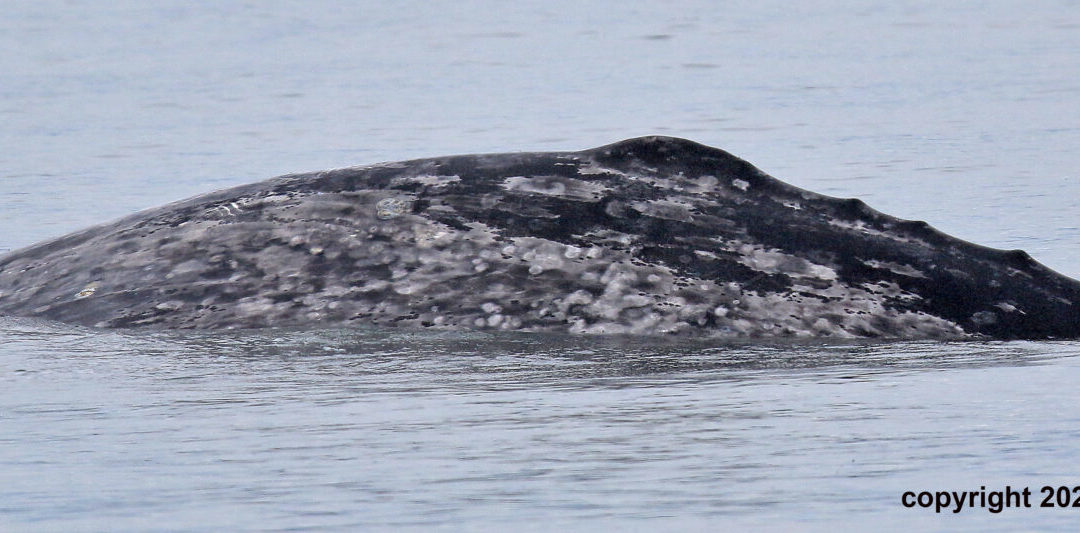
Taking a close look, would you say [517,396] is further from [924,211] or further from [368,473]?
[924,211]

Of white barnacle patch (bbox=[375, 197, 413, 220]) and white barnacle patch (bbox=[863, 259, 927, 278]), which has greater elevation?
white barnacle patch (bbox=[375, 197, 413, 220])

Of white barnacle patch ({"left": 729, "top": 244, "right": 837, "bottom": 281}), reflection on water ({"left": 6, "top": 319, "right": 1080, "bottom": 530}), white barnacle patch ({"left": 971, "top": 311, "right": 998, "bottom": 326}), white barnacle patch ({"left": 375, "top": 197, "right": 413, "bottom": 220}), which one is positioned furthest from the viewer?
white barnacle patch ({"left": 375, "top": 197, "right": 413, "bottom": 220})

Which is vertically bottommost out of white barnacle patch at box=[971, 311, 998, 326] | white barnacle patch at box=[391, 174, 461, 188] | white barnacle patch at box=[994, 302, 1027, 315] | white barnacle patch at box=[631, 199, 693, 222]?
white barnacle patch at box=[971, 311, 998, 326]

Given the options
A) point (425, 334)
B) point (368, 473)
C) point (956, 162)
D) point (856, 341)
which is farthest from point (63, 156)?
point (368, 473)

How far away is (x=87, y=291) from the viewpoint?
8625 mm

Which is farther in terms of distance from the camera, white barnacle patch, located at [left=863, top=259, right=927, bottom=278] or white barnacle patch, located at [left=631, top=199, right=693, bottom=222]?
white barnacle patch, located at [left=631, top=199, right=693, bottom=222]

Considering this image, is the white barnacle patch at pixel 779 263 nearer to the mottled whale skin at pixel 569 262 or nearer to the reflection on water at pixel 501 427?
the mottled whale skin at pixel 569 262

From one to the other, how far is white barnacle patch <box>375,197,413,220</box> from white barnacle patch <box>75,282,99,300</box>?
1.24 m

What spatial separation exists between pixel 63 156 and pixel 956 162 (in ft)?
19.9

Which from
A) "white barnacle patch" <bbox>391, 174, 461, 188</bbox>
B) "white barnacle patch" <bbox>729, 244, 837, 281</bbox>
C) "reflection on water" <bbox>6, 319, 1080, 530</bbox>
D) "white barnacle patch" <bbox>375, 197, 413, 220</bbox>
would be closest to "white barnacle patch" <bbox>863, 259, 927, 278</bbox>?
"white barnacle patch" <bbox>729, 244, 837, 281</bbox>

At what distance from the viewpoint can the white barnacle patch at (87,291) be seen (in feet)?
28.2

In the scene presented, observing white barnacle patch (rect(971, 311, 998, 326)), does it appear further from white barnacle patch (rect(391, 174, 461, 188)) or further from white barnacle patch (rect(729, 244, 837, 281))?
white barnacle patch (rect(391, 174, 461, 188))

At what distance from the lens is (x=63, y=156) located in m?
14.4

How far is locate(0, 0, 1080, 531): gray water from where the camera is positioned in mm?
5203
